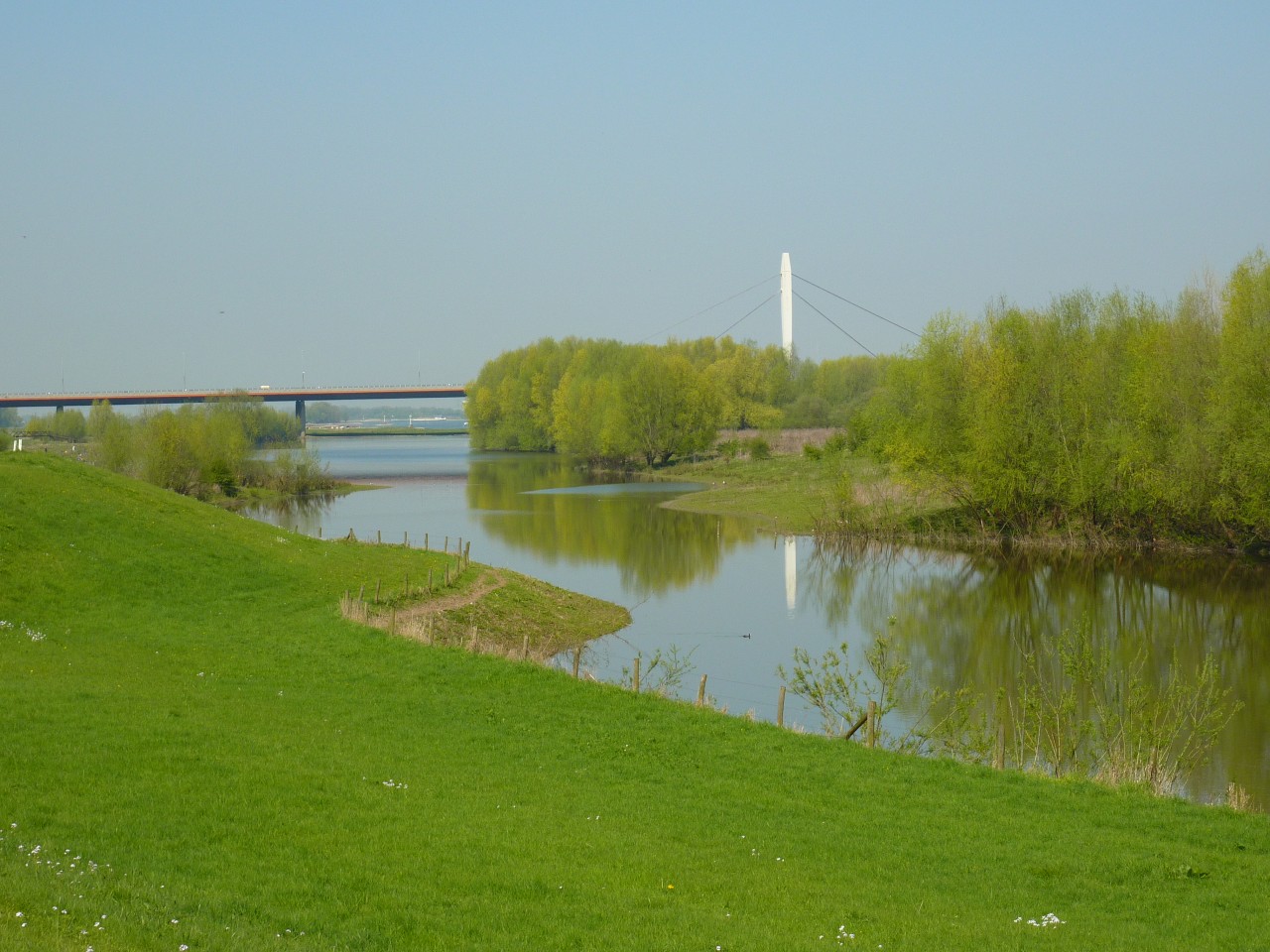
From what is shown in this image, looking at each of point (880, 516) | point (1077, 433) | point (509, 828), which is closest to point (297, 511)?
point (880, 516)

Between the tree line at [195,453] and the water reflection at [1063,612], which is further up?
the tree line at [195,453]

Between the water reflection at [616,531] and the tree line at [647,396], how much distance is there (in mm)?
11644

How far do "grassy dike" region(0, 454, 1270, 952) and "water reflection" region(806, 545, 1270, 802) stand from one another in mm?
6828

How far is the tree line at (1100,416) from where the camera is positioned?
3719 cm

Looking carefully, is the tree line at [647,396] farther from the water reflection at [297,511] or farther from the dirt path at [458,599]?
the dirt path at [458,599]

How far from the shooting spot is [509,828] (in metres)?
10.4

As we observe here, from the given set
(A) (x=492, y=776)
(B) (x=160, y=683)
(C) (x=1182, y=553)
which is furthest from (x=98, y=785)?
(C) (x=1182, y=553)

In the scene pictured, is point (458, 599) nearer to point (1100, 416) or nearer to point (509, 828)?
point (509, 828)

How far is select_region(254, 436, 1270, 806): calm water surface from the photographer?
2419 centimetres

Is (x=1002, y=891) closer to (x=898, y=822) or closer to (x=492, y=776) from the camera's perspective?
(x=898, y=822)

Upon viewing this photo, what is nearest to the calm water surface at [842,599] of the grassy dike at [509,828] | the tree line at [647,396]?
the grassy dike at [509,828]

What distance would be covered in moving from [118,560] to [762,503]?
4026 centimetres

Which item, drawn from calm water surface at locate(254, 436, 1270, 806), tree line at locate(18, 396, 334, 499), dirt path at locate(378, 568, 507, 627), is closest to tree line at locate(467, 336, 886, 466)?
tree line at locate(18, 396, 334, 499)

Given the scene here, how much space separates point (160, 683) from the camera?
15.9 meters
